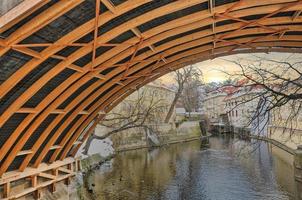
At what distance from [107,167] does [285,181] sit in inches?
430

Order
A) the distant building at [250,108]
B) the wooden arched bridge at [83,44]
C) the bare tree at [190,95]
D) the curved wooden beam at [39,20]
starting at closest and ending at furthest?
the curved wooden beam at [39,20] < the wooden arched bridge at [83,44] < the distant building at [250,108] < the bare tree at [190,95]

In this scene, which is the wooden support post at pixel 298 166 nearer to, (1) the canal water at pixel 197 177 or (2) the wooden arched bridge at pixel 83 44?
(1) the canal water at pixel 197 177

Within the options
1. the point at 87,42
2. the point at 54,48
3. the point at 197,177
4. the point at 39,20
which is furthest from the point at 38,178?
the point at 197,177

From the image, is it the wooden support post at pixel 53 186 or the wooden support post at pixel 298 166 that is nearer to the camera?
the wooden support post at pixel 53 186

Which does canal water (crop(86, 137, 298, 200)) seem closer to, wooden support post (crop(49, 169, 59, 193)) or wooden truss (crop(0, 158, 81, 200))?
wooden truss (crop(0, 158, 81, 200))

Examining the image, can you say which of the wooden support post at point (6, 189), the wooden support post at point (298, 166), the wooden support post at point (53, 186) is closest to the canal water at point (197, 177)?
the wooden support post at point (298, 166)

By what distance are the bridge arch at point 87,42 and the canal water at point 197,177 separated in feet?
15.9

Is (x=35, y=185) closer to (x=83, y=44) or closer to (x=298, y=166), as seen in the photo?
(x=83, y=44)

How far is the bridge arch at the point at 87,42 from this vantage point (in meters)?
4.59

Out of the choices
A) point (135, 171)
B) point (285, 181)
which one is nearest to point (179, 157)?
point (135, 171)

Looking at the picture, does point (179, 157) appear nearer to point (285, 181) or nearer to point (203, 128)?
point (285, 181)

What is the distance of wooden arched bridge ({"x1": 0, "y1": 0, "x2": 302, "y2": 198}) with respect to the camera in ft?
14.8

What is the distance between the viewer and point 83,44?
197 inches

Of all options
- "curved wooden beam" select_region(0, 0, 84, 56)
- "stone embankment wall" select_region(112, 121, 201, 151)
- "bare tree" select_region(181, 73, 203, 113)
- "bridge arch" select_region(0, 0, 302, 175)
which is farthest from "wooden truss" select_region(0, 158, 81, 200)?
"bare tree" select_region(181, 73, 203, 113)
